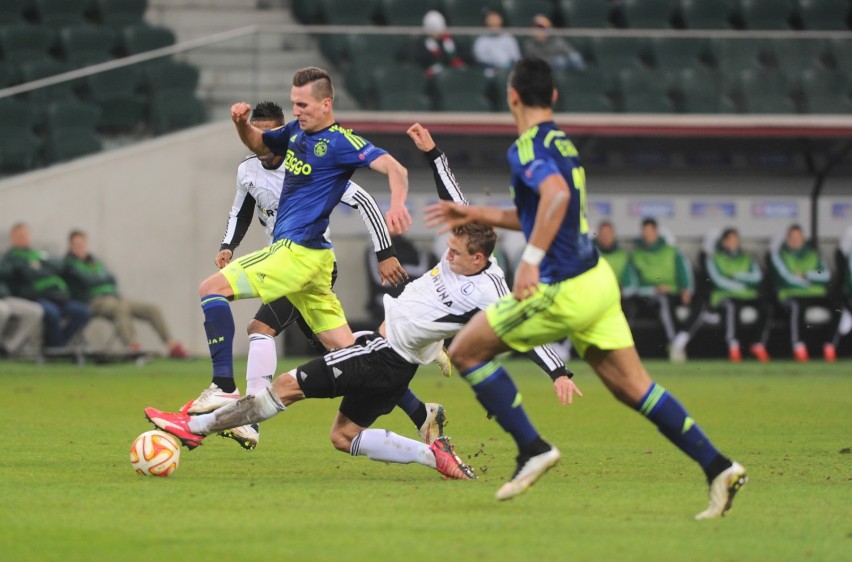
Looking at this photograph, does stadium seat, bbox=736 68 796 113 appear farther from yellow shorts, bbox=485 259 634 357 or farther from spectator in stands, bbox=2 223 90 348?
yellow shorts, bbox=485 259 634 357

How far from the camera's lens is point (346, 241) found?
21.5 m

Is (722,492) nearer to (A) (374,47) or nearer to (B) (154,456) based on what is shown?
(B) (154,456)

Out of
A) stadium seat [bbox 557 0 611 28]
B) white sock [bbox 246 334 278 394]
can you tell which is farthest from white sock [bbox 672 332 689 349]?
white sock [bbox 246 334 278 394]

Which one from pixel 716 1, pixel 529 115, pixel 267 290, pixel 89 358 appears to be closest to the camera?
pixel 529 115

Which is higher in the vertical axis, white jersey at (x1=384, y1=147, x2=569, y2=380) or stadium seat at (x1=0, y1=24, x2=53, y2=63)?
stadium seat at (x1=0, y1=24, x2=53, y2=63)

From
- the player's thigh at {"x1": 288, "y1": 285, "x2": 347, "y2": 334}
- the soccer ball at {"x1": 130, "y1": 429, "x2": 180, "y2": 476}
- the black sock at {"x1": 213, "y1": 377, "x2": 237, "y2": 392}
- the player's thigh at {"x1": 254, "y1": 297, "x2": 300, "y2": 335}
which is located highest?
the player's thigh at {"x1": 288, "y1": 285, "x2": 347, "y2": 334}

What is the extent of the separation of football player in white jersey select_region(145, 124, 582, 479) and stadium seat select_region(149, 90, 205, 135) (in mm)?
12263

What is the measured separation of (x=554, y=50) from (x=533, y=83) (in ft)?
45.7

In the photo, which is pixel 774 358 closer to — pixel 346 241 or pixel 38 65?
pixel 346 241

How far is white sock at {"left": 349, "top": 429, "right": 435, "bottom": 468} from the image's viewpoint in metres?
7.99

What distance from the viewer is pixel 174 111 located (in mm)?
20109

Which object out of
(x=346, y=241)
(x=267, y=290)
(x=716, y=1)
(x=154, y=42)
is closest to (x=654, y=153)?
(x=716, y=1)

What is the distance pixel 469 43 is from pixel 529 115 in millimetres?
13694

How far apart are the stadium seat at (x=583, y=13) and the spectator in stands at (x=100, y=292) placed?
8023 mm
